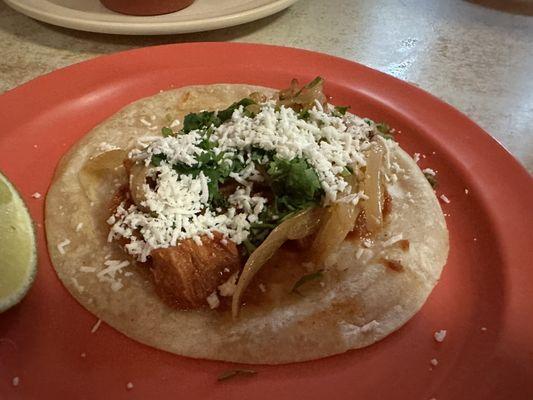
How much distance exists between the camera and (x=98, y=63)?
7.82 feet

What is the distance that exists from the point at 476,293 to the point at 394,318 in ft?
0.98

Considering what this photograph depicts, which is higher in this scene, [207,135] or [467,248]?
[207,135]

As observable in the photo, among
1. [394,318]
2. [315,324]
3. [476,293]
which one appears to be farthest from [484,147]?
[315,324]

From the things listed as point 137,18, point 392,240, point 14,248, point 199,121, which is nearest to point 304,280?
point 392,240

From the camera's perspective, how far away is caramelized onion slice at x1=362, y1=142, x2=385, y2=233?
75.0 inches

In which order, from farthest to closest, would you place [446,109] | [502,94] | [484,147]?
[502,94]
[446,109]
[484,147]

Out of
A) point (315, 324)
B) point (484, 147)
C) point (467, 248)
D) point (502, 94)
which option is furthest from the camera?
point (502, 94)

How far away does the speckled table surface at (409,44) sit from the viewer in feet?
8.90

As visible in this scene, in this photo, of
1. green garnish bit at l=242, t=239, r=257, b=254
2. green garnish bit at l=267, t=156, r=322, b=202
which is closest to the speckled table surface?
green garnish bit at l=267, t=156, r=322, b=202

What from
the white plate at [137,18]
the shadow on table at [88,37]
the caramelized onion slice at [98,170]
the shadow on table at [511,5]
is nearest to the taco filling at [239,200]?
the caramelized onion slice at [98,170]

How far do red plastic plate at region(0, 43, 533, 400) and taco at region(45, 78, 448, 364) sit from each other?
6 cm

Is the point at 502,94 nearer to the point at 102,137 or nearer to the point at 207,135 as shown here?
the point at 207,135

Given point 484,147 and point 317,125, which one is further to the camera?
point 484,147

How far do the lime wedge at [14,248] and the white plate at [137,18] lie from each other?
50.5 inches
